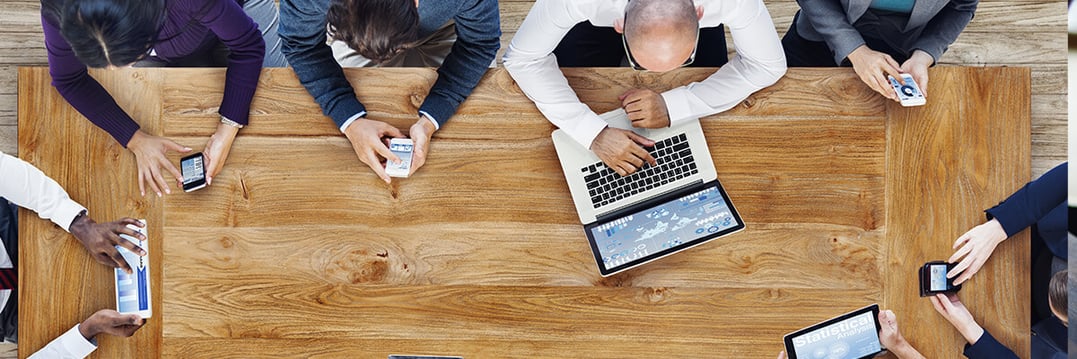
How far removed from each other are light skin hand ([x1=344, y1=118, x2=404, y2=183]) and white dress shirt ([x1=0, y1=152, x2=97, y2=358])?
0.64 meters

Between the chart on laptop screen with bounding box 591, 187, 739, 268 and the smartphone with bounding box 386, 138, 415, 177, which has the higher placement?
the smartphone with bounding box 386, 138, 415, 177

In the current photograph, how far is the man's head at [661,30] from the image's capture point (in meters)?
1.24

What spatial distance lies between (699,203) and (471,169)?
0.50 metres

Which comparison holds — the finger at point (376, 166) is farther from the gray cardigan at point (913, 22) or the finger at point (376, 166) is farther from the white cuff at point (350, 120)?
the gray cardigan at point (913, 22)

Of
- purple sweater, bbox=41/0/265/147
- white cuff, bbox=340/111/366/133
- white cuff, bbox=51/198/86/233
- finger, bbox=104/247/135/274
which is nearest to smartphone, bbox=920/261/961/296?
white cuff, bbox=340/111/366/133

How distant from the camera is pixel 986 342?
4.66ft

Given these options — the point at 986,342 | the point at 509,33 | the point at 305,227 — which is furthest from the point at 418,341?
the point at 986,342

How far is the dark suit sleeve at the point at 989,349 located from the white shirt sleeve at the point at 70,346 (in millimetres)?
1918

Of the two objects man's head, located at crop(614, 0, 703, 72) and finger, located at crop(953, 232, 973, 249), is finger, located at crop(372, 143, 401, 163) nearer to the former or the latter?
man's head, located at crop(614, 0, 703, 72)

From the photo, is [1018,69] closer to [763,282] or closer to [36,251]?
[763,282]

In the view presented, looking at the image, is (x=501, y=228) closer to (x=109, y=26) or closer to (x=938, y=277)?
(x=109, y=26)

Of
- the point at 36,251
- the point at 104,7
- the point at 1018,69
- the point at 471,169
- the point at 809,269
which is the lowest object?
the point at 809,269

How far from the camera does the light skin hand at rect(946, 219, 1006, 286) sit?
4.68 ft

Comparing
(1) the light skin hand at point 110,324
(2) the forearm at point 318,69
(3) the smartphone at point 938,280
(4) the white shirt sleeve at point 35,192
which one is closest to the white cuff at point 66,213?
(4) the white shirt sleeve at point 35,192
